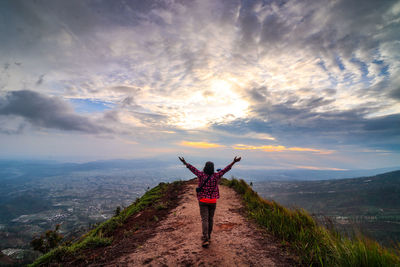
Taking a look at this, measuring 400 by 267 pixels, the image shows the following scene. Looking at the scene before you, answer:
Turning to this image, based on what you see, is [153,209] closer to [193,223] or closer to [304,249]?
[193,223]

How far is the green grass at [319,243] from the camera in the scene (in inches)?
119

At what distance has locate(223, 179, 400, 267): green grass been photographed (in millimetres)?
3021

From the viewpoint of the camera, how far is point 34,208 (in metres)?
87.8

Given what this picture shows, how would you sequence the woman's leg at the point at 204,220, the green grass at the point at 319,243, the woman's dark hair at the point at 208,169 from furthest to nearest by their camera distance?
the woman's dark hair at the point at 208,169 < the woman's leg at the point at 204,220 < the green grass at the point at 319,243

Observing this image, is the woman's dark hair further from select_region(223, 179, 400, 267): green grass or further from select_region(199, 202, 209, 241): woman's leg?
select_region(223, 179, 400, 267): green grass

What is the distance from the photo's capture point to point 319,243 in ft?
14.1

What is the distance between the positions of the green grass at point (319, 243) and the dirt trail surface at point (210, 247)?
0.42 meters

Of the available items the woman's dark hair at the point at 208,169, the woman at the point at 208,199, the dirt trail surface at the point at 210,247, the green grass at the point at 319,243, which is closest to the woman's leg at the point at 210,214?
the woman at the point at 208,199

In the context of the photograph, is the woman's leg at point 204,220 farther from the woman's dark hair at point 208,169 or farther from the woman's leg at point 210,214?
the woman's dark hair at point 208,169

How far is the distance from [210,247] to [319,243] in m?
2.79

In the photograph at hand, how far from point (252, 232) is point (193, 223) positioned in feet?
7.53

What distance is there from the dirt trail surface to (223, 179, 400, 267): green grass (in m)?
0.42

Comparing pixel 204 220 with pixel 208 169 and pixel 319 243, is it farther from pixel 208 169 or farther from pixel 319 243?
pixel 319 243


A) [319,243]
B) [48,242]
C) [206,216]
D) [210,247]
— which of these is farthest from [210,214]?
[48,242]
